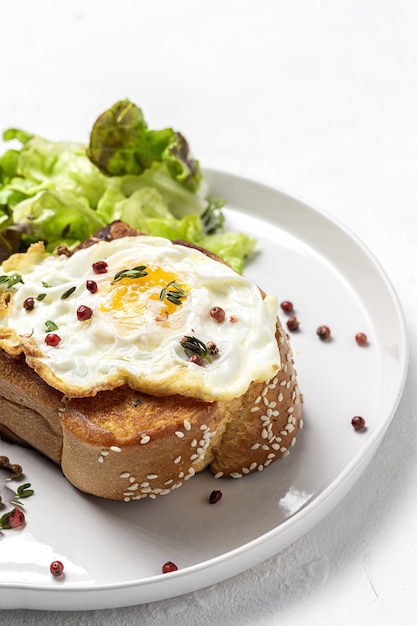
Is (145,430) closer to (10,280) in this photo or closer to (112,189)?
(10,280)

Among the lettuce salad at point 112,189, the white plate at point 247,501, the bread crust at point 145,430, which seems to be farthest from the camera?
the lettuce salad at point 112,189

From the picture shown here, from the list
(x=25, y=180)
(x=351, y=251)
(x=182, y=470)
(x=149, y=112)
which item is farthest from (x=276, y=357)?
(x=149, y=112)

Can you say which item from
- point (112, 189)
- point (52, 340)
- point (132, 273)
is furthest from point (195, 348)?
point (112, 189)

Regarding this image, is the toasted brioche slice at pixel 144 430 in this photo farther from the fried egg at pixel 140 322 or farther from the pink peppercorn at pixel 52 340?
the pink peppercorn at pixel 52 340

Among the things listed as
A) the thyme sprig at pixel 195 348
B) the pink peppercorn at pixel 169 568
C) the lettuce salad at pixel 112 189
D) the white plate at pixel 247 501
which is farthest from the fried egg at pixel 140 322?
the lettuce salad at pixel 112 189

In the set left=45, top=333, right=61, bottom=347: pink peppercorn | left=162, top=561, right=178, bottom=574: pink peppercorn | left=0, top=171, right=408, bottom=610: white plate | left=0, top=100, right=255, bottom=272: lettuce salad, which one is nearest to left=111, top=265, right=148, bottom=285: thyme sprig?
left=45, top=333, right=61, bottom=347: pink peppercorn
